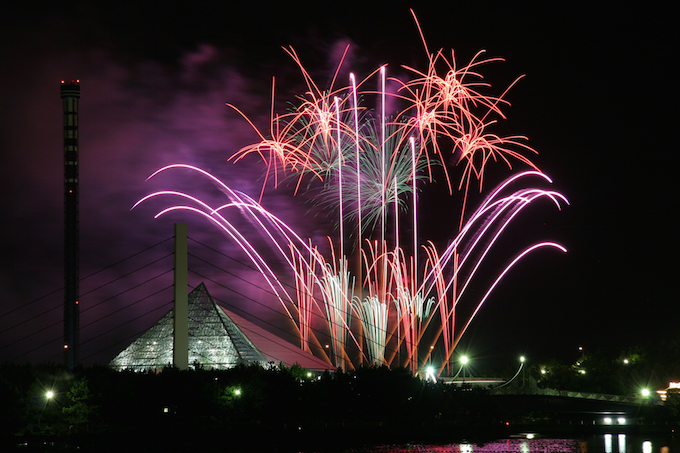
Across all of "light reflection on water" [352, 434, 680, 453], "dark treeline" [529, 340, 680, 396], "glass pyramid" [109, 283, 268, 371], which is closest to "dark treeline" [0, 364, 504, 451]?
"light reflection on water" [352, 434, 680, 453]

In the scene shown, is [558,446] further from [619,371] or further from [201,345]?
[619,371]

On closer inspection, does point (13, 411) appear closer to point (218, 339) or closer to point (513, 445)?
point (218, 339)

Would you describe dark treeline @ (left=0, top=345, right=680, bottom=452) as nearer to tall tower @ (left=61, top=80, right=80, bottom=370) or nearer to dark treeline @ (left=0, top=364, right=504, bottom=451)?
dark treeline @ (left=0, top=364, right=504, bottom=451)

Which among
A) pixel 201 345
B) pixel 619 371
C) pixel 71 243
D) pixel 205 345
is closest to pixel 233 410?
pixel 205 345

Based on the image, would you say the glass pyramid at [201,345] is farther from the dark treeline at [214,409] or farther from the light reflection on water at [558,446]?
the light reflection on water at [558,446]

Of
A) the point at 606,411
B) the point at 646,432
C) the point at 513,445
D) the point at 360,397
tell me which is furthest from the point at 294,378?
the point at 606,411

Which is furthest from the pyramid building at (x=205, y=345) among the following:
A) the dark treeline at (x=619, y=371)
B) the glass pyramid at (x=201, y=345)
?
the dark treeline at (x=619, y=371)
